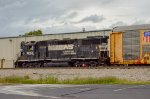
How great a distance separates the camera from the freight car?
36.5 meters

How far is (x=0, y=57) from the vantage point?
58.3m

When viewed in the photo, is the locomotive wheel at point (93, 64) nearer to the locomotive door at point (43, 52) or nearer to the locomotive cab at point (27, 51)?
the locomotive door at point (43, 52)

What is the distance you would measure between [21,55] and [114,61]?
13397 mm

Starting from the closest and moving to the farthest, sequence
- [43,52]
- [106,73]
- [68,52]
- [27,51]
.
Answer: [106,73], [68,52], [43,52], [27,51]

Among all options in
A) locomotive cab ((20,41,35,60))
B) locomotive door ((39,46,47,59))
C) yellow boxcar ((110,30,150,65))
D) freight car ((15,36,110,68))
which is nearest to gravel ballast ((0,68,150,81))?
yellow boxcar ((110,30,150,65))

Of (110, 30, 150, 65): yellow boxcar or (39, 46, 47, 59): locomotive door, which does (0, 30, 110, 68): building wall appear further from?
(110, 30, 150, 65): yellow boxcar

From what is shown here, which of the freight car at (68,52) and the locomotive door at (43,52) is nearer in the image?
the freight car at (68,52)

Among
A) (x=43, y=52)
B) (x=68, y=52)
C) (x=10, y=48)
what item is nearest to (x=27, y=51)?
(x=43, y=52)

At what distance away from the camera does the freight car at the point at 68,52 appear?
36500 millimetres

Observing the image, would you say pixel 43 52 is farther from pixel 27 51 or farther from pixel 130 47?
pixel 130 47

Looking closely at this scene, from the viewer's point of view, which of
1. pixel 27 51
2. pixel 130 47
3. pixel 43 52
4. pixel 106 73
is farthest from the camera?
pixel 27 51

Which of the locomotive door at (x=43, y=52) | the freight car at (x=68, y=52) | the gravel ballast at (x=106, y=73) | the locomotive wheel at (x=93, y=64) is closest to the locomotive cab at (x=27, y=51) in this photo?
the freight car at (x=68, y=52)

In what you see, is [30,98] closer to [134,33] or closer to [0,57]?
[134,33]

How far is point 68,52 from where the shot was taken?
38.4 meters
